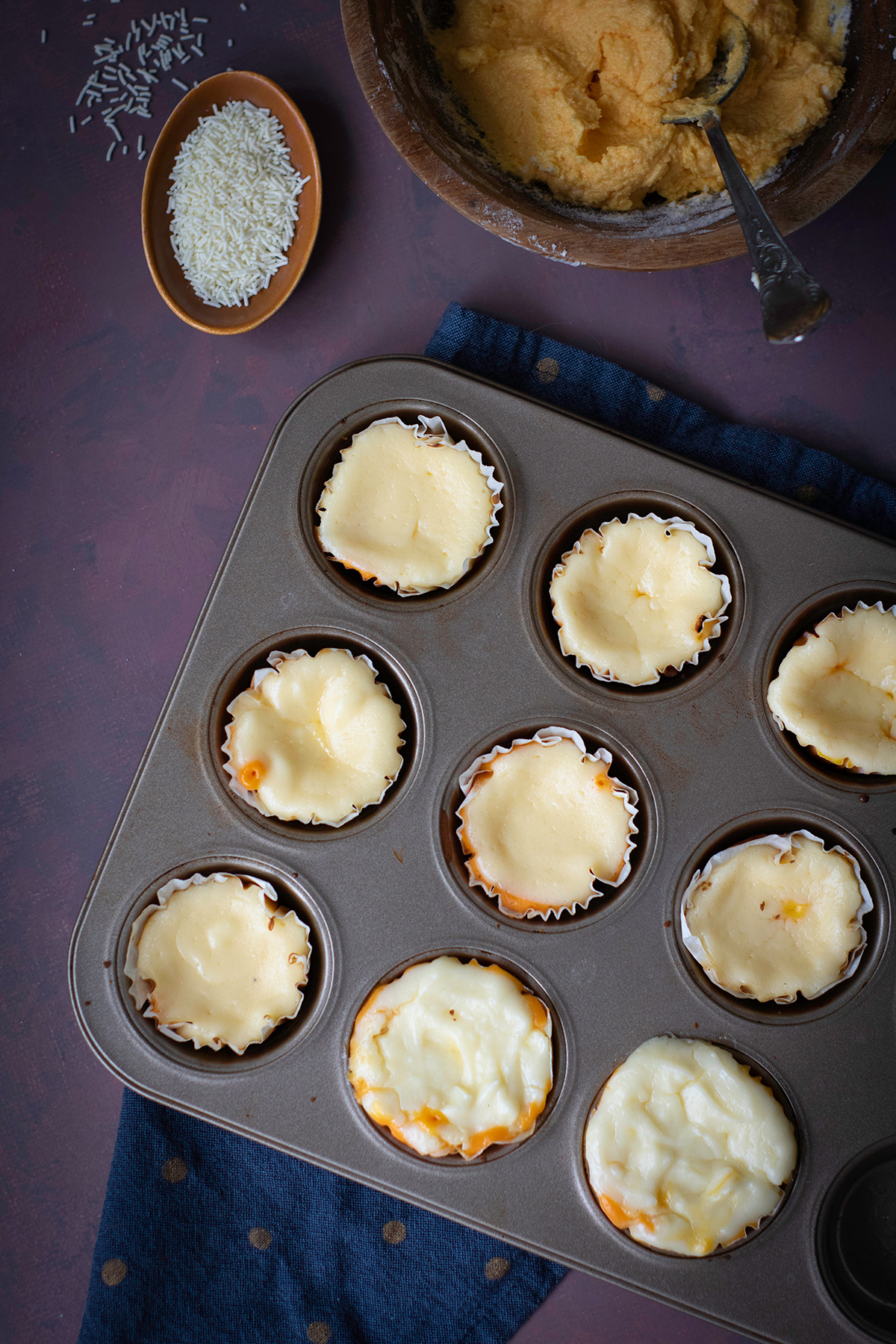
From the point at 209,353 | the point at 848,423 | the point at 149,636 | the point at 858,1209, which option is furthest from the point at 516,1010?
the point at 209,353

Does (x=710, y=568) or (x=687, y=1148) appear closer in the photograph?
A: (x=687, y=1148)

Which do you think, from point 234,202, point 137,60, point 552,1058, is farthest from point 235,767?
point 137,60

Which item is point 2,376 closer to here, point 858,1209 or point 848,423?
point 848,423

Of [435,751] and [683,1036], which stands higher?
[435,751]

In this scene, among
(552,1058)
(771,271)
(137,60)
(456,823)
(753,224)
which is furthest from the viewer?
(137,60)

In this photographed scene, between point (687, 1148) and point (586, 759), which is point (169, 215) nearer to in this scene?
point (586, 759)
